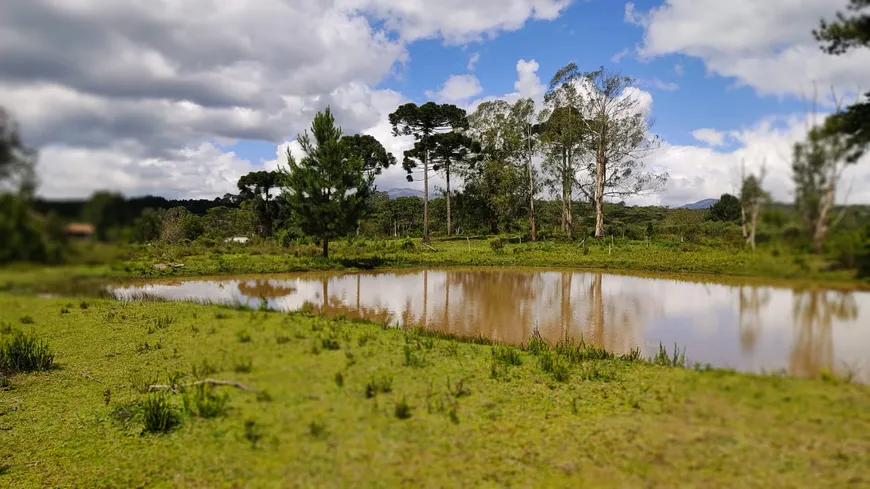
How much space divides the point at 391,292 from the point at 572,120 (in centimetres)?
2445

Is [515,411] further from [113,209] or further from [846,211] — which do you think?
[113,209]

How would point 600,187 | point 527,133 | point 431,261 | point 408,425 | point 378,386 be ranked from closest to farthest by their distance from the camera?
1. point 408,425
2. point 378,386
3. point 431,261
4. point 600,187
5. point 527,133

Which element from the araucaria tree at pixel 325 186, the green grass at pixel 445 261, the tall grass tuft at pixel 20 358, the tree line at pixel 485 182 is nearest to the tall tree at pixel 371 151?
the tree line at pixel 485 182

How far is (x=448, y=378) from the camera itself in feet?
18.8

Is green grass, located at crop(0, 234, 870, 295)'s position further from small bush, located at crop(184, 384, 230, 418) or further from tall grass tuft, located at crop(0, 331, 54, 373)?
tall grass tuft, located at crop(0, 331, 54, 373)

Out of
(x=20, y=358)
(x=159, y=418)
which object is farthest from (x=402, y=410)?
(x=20, y=358)

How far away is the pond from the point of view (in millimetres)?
2648

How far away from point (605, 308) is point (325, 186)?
14.4 meters

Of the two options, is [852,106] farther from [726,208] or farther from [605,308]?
[605,308]

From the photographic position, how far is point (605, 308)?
526 inches

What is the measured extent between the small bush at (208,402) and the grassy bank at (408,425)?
0.02 meters

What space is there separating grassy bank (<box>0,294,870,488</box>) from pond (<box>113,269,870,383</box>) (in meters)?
0.29

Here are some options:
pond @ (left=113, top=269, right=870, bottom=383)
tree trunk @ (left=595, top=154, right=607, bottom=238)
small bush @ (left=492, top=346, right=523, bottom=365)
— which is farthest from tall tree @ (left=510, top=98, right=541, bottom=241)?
small bush @ (left=492, top=346, right=523, bottom=365)

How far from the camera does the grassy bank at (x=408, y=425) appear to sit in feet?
10.6
